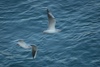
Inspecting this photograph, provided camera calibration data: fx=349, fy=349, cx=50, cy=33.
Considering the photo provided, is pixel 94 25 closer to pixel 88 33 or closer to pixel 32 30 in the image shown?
pixel 88 33

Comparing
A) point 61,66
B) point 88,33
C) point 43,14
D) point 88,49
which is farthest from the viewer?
point 43,14

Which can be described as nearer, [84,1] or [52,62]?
[52,62]

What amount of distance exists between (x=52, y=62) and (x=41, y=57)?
97 cm

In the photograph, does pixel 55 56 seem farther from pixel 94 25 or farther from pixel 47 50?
pixel 94 25

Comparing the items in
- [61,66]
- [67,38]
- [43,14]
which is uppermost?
[43,14]

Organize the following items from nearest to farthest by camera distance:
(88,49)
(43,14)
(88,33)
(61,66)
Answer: (61,66) < (88,49) < (88,33) < (43,14)

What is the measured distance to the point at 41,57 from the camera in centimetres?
2389

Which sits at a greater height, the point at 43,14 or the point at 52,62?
the point at 43,14

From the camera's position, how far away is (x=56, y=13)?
1131 inches

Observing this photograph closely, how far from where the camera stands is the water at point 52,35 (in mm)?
23578

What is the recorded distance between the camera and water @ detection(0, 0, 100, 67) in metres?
23.6

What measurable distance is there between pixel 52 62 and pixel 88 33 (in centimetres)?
439

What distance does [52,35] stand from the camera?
2620 centimetres

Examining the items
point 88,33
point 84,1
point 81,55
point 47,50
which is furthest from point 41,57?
point 84,1
